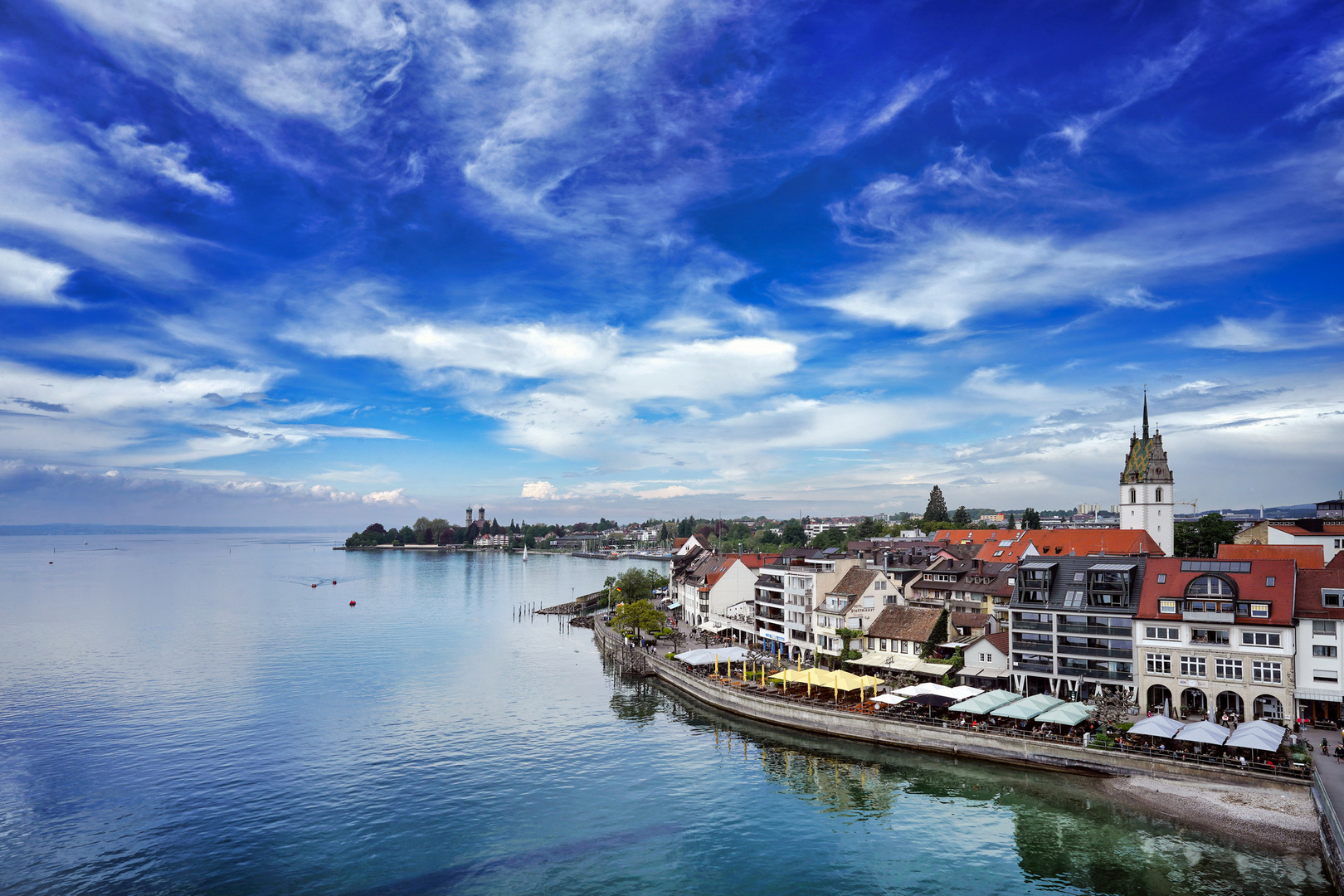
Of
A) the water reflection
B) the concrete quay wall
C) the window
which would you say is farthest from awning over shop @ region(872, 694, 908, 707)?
the window

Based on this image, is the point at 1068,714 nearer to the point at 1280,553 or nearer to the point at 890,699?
the point at 890,699

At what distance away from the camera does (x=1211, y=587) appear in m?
46.2

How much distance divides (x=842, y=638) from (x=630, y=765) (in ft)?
87.6

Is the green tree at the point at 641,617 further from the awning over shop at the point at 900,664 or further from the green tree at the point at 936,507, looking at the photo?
the green tree at the point at 936,507

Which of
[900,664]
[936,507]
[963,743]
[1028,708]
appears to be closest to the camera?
[1028,708]

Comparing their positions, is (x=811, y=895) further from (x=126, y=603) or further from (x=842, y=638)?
(x=126, y=603)

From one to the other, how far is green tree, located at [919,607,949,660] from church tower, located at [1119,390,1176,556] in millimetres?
50188

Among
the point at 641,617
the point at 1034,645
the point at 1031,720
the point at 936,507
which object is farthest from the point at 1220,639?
the point at 936,507

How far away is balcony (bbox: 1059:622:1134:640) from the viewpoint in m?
48.8

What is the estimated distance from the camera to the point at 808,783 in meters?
42.2

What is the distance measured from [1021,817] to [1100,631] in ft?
62.4

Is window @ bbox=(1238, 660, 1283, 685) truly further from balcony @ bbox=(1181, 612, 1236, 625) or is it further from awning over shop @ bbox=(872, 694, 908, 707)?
awning over shop @ bbox=(872, 694, 908, 707)

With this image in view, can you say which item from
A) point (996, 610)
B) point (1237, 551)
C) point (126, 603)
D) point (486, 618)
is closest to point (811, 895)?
point (996, 610)

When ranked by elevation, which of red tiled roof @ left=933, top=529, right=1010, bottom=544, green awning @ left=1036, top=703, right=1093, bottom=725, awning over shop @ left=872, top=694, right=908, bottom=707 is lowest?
awning over shop @ left=872, top=694, right=908, bottom=707
